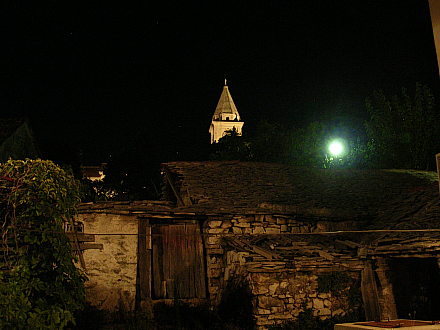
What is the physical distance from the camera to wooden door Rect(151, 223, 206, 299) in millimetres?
10789

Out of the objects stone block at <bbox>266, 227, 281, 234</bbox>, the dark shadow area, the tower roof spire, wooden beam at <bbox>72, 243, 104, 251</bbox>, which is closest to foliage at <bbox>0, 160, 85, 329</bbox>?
wooden beam at <bbox>72, 243, 104, 251</bbox>

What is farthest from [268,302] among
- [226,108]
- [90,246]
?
[226,108]

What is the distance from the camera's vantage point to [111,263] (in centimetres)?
1052

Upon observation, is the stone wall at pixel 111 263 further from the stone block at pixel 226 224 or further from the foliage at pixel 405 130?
the foliage at pixel 405 130

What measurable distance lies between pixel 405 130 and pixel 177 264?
21.3 meters

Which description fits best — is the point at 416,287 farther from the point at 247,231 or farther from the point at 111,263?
the point at 111,263

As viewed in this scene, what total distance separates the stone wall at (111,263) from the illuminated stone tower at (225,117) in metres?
37.3

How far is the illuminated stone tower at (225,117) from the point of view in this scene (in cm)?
4884

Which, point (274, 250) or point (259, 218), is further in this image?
point (259, 218)

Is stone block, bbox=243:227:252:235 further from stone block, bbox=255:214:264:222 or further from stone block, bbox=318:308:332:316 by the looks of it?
stone block, bbox=318:308:332:316

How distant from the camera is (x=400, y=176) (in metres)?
15.7

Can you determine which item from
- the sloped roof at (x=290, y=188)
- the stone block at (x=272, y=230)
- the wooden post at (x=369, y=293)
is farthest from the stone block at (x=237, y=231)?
the wooden post at (x=369, y=293)

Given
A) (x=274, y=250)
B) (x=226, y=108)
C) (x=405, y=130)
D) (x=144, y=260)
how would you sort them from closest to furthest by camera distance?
(x=274, y=250) → (x=144, y=260) → (x=405, y=130) → (x=226, y=108)

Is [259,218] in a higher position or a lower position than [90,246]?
higher
